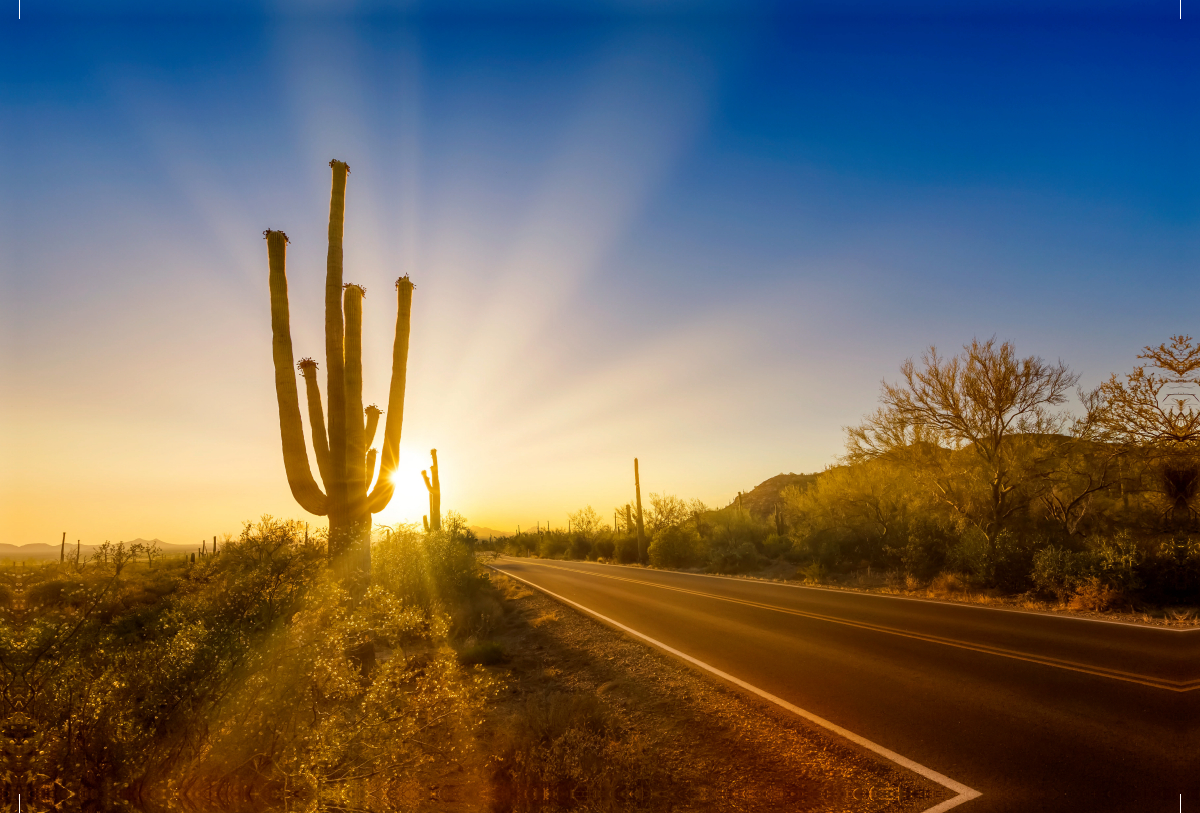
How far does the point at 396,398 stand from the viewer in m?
11.6

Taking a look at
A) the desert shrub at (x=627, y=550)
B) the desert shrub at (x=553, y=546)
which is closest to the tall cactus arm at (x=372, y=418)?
the desert shrub at (x=627, y=550)

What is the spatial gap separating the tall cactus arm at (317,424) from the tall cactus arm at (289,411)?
0.19m

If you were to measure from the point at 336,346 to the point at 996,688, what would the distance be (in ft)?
35.1

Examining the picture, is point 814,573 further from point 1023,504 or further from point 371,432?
point 371,432

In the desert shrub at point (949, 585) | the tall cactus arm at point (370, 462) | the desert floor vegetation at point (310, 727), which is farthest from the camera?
the desert shrub at point (949, 585)

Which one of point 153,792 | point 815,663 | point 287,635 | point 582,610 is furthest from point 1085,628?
point 153,792

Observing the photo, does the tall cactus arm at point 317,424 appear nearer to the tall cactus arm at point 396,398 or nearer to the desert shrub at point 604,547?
the tall cactus arm at point 396,398

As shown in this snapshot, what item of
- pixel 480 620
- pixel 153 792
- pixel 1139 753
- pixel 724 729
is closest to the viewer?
pixel 153 792

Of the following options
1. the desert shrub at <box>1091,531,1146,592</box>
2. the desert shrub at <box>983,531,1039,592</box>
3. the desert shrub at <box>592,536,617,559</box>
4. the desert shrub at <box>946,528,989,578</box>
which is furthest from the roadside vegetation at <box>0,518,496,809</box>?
the desert shrub at <box>592,536,617,559</box>

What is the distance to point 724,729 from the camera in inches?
248

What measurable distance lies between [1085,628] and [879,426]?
13764 millimetres

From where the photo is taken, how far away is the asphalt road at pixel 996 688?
179 inches

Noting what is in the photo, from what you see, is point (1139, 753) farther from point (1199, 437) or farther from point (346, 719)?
point (1199, 437)

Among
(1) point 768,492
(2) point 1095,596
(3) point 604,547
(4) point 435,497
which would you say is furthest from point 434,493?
(1) point 768,492
